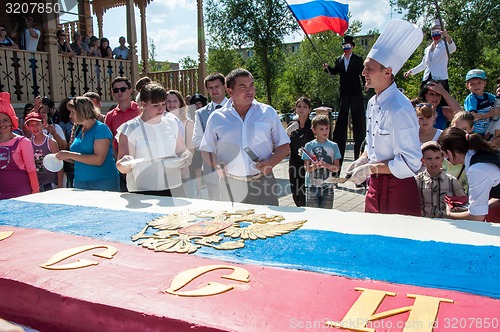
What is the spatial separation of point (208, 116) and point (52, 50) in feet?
20.4

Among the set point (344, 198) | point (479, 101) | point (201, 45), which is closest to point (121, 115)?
point (344, 198)

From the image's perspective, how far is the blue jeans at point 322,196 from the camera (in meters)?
3.78

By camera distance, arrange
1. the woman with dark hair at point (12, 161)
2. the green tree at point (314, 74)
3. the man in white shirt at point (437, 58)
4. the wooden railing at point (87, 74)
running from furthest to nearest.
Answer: the green tree at point (314, 74) → the wooden railing at point (87, 74) → the man in white shirt at point (437, 58) → the woman with dark hair at point (12, 161)

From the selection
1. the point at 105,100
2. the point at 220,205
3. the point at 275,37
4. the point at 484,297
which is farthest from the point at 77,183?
the point at 275,37

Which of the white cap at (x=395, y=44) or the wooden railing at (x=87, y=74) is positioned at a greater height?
the wooden railing at (x=87, y=74)

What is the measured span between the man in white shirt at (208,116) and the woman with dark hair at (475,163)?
1576 millimetres

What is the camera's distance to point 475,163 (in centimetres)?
209

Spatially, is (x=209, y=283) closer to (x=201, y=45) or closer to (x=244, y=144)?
(x=244, y=144)

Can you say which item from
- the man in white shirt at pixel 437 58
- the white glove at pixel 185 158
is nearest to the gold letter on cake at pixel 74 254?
the white glove at pixel 185 158

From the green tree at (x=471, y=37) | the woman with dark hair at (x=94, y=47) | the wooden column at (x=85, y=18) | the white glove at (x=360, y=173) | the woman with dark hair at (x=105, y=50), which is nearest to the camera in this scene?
the white glove at (x=360, y=173)

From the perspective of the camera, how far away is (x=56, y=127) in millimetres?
5195

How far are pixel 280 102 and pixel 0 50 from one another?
27679mm

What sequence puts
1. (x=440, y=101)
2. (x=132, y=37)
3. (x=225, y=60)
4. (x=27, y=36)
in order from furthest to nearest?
(x=225, y=60) → (x=132, y=37) → (x=27, y=36) → (x=440, y=101)

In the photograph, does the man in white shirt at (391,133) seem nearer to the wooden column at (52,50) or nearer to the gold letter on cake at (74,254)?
the gold letter on cake at (74,254)
